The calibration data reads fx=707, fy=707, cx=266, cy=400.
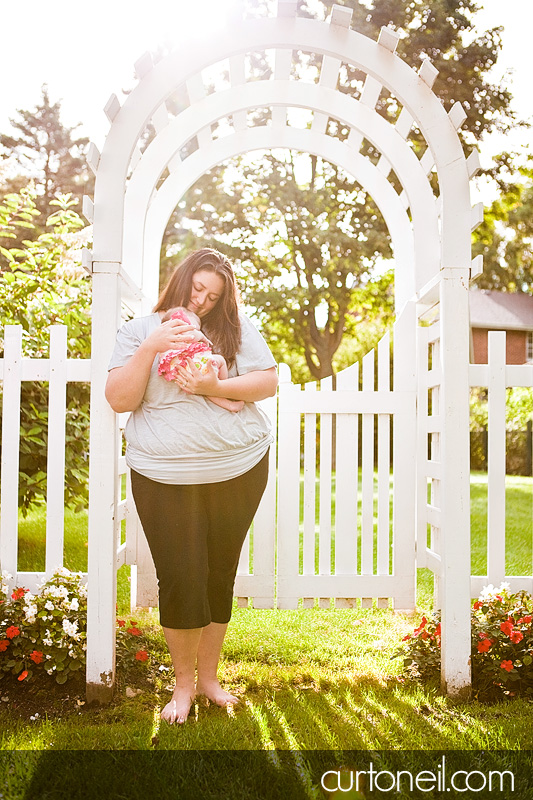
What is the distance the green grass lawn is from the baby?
114cm

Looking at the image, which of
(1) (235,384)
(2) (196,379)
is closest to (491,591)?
(1) (235,384)

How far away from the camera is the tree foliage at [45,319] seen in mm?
4730

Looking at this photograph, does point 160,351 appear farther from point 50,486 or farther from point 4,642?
point 4,642

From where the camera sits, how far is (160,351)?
8.13ft

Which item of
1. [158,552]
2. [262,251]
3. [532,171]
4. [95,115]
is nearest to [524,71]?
[532,171]

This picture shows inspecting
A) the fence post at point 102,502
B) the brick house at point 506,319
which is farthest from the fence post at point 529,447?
the fence post at point 102,502

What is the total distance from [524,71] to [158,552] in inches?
538

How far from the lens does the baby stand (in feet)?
8.11

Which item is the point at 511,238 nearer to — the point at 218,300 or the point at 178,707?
the point at 218,300

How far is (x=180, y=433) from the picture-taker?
254 centimetres

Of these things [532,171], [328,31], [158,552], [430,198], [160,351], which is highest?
[532,171]

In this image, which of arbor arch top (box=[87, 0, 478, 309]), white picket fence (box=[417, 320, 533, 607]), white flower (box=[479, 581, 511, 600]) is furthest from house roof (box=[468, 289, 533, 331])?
white flower (box=[479, 581, 511, 600])

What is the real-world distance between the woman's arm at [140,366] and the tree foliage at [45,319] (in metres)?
2.19

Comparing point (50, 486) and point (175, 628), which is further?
point (50, 486)
